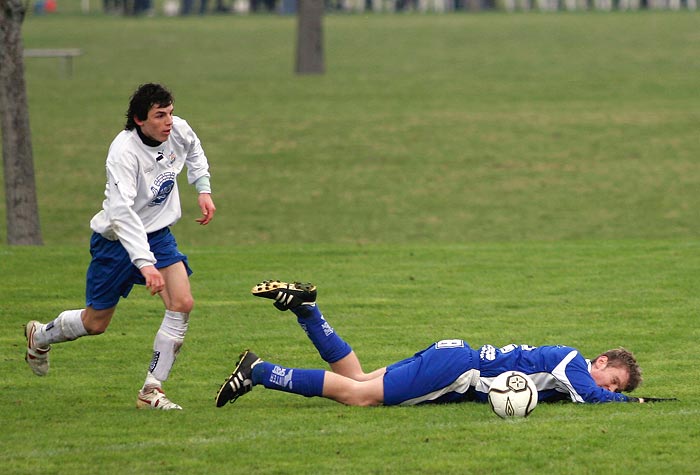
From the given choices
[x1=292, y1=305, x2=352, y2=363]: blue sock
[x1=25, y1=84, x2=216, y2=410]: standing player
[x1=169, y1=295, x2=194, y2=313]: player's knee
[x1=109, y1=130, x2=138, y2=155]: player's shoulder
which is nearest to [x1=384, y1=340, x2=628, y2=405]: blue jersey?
[x1=292, y1=305, x2=352, y2=363]: blue sock

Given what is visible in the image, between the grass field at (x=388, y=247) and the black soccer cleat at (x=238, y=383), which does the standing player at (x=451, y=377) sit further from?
the grass field at (x=388, y=247)

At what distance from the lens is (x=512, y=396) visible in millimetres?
8289

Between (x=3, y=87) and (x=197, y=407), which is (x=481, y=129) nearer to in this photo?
(x=3, y=87)

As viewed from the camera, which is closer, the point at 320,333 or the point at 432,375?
the point at 432,375

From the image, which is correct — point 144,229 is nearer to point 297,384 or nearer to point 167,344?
point 167,344

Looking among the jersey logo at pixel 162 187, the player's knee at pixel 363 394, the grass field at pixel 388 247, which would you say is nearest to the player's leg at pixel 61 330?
the grass field at pixel 388 247

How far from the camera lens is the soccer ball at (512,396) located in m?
8.28

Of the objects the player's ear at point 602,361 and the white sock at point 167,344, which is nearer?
the player's ear at point 602,361

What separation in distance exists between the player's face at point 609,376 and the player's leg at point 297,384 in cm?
144

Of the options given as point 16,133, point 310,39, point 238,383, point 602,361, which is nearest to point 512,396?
point 602,361

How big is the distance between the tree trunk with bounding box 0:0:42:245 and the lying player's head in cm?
1087

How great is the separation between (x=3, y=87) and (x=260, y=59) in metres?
30.9

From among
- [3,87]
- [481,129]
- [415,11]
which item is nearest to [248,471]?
[3,87]

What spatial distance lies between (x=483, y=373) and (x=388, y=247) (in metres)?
8.48
